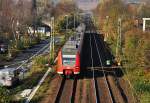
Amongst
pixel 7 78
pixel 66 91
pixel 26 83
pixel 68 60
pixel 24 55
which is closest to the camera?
pixel 66 91

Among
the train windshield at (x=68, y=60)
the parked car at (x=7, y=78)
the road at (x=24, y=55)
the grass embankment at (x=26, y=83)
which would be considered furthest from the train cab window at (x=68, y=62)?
the road at (x=24, y=55)

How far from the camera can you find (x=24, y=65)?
133ft

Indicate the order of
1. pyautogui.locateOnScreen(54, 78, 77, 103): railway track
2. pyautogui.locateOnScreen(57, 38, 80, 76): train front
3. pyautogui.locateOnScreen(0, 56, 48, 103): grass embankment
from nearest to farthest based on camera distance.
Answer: pyautogui.locateOnScreen(0, 56, 48, 103): grass embankment < pyautogui.locateOnScreen(54, 78, 77, 103): railway track < pyautogui.locateOnScreen(57, 38, 80, 76): train front

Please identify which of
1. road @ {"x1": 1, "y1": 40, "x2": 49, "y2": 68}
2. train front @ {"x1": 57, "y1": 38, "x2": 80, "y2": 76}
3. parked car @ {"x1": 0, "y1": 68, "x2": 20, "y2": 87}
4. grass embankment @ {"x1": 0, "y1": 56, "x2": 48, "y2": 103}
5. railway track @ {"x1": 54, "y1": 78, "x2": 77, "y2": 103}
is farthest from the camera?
road @ {"x1": 1, "y1": 40, "x2": 49, "y2": 68}

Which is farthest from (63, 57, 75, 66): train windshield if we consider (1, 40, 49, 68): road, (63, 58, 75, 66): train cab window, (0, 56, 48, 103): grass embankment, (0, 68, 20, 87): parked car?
(1, 40, 49, 68): road

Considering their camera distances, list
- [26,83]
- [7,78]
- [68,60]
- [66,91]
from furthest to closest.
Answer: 1. [68,60]
2. [26,83]
3. [7,78]
4. [66,91]

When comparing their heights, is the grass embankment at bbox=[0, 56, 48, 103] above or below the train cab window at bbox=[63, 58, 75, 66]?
below

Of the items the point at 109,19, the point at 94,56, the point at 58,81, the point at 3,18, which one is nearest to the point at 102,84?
the point at 58,81

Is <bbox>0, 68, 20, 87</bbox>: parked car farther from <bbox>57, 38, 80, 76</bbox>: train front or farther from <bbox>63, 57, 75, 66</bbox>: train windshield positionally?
<bbox>63, 57, 75, 66</bbox>: train windshield

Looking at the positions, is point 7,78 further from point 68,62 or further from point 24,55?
point 24,55

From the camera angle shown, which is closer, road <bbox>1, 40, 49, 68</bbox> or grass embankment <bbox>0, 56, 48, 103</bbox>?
grass embankment <bbox>0, 56, 48, 103</bbox>

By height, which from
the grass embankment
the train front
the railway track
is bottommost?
the railway track

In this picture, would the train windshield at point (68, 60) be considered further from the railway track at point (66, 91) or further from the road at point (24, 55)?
the road at point (24, 55)

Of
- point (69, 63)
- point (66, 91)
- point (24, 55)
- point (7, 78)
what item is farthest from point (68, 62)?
point (24, 55)
